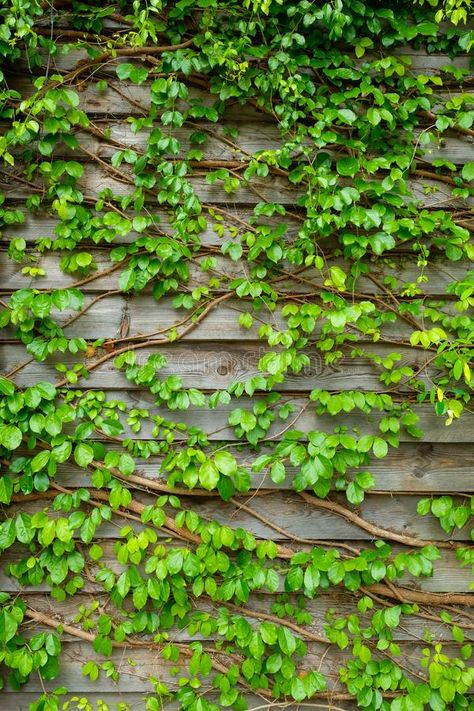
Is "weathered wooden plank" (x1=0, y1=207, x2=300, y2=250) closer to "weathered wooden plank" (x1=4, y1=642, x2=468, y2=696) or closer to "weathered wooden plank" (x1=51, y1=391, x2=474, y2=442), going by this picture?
"weathered wooden plank" (x1=51, y1=391, x2=474, y2=442)

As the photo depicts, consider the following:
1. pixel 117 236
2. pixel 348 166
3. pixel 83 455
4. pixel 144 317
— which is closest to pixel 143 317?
pixel 144 317

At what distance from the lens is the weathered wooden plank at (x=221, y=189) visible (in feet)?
6.09

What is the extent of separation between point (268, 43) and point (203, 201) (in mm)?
548

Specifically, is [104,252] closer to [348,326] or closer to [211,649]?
[348,326]

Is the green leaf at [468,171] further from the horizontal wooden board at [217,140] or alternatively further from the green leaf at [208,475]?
the green leaf at [208,475]

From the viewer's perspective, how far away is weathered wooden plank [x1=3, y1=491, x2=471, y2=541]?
6.12 ft

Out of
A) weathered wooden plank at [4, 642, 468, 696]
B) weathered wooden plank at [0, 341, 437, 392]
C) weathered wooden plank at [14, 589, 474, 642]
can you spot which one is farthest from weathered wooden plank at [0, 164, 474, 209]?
weathered wooden plank at [4, 642, 468, 696]

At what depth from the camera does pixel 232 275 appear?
187cm

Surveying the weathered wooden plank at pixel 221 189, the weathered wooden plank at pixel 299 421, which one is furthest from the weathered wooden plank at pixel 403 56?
the weathered wooden plank at pixel 299 421

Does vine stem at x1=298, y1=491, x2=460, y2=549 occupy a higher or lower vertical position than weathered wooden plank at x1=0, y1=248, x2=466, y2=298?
lower

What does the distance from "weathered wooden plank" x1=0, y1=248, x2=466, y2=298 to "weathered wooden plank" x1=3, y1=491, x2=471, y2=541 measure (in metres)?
0.71

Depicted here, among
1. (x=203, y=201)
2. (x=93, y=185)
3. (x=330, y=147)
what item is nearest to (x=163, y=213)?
(x=203, y=201)

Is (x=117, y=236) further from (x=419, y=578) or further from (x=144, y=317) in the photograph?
(x=419, y=578)

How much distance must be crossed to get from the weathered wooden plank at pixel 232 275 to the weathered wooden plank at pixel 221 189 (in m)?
0.20
